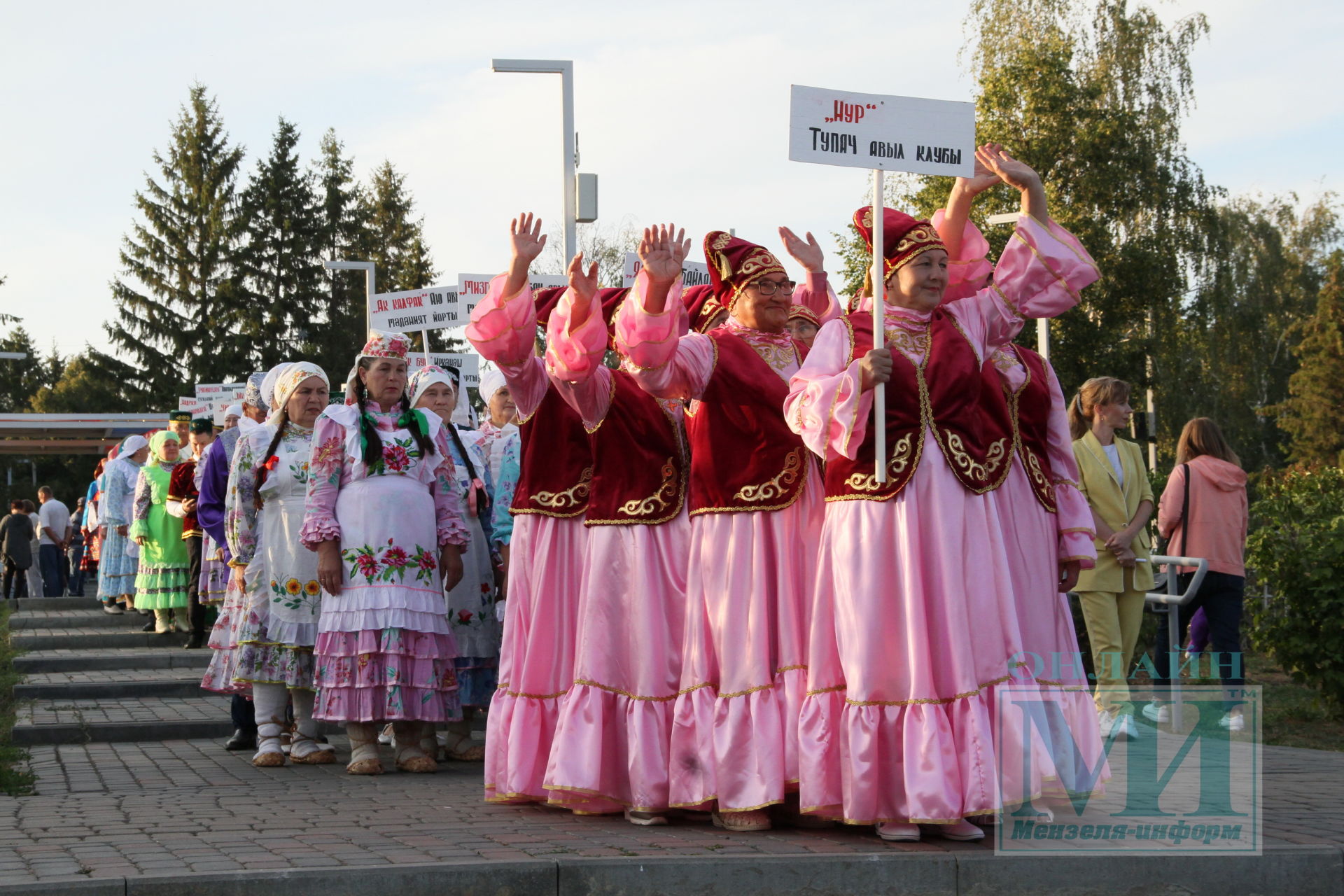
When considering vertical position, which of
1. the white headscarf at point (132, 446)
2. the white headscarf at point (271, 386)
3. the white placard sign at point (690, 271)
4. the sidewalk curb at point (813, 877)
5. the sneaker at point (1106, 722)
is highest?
the white placard sign at point (690, 271)

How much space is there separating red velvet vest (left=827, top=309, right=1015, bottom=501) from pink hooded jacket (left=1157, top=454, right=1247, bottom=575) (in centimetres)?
453

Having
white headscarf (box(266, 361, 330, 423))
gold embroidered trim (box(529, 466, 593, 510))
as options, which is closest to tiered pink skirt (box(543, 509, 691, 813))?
gold embroidered trim (box(529, 466, 593, 510))

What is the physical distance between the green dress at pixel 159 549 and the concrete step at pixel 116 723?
366 centimetres

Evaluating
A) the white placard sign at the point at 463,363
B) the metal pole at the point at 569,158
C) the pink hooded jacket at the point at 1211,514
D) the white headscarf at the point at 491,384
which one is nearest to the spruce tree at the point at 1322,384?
the metal pole at the point at 569,158

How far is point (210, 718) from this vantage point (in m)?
10.2

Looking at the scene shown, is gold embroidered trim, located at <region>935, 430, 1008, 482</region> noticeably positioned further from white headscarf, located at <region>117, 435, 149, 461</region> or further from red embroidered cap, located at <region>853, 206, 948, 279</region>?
white headscarf, located at <region>117, 435, 149, 461</region>

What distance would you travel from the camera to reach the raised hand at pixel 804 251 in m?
7.23

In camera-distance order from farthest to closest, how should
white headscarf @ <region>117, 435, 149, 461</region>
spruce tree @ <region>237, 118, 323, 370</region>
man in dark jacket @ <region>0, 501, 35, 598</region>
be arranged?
spruce tree @ <region>237, 118, 323, 370</region> → man in dark jacket @ <region>0, 501, 35, 598</region> → white headscarf @ <region>117, 435, 149, 461</region>

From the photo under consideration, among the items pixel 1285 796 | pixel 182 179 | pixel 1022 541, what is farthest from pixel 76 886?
pixel 182 179

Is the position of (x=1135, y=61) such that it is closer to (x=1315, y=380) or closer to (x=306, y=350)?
(x=1315, y=380)

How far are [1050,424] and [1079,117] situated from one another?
3087cm

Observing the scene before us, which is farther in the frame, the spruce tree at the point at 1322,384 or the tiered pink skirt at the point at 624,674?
the spruce tree at the point at 1322,384

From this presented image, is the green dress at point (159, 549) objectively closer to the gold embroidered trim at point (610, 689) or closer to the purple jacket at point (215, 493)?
the purple jacket at point (215, 493)

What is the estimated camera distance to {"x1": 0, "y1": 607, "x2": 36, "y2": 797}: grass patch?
A: 7422 mm
